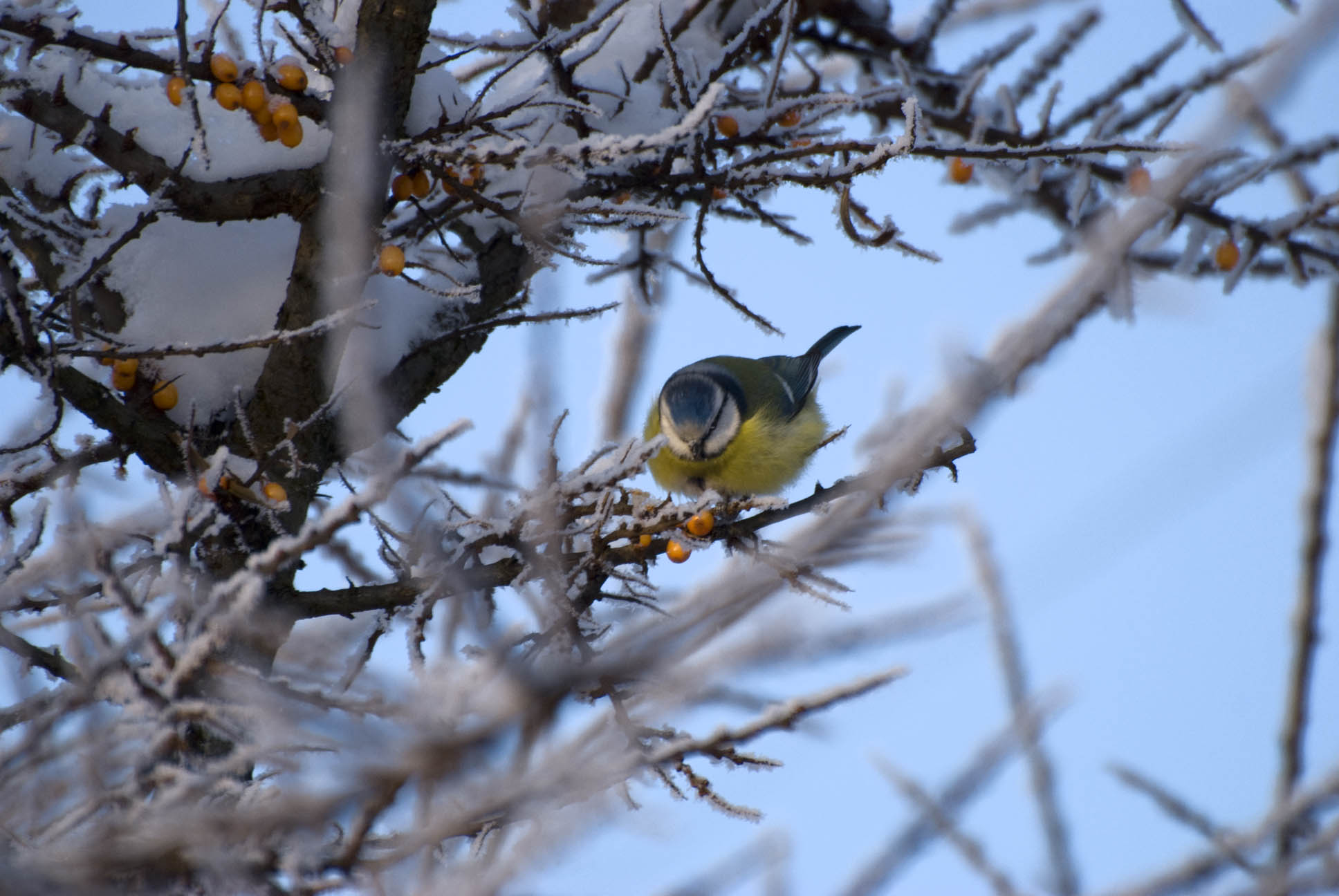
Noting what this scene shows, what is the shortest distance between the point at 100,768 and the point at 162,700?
0.60 feet

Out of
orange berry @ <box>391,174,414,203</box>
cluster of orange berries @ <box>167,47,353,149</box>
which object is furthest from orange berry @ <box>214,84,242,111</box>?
orange berry @ <box>391,174,414,203</box>

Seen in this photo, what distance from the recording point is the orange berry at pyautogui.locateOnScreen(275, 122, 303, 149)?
2588mm

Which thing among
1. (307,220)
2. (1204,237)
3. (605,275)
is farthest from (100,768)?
(1204,237)

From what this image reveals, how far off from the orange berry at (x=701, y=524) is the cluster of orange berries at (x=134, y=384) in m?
1.35

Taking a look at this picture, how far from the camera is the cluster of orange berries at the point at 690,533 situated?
2.66m

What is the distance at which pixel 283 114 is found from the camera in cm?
256

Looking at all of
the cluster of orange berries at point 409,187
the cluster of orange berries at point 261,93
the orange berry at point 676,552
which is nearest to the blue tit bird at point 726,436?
the orange berry at point 676,552

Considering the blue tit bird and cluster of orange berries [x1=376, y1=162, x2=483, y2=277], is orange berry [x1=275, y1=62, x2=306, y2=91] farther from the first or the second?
the blue tit bird

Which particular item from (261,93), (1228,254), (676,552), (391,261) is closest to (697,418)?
→ (676,552)

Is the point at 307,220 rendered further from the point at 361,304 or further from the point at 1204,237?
the point at 1204,237

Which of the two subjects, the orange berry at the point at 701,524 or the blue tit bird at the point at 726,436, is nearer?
the orange berry at the point at 701,524

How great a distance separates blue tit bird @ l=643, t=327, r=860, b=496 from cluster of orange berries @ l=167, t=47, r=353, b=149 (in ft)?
5.53

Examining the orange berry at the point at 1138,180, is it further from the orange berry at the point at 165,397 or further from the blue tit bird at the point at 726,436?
the orange berry at the point at 165,397

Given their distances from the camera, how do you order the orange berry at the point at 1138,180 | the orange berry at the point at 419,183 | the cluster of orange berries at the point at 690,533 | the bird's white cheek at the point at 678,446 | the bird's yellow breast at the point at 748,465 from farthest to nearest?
the bird's yellow breast at the point at 748,465 < the bird's white cheek at the point at 678,446 < the orange berry at the point at 1138,180 < the orange berry at the point at 419,183 < the cluster of orange berries at the point at 690,533
